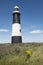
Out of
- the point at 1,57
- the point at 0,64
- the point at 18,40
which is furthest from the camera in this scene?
the point at 18,40

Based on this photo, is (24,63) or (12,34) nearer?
(24,63)

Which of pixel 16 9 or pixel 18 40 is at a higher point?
pixel 16 9

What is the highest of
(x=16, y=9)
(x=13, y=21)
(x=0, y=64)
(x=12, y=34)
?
(x=16, y=9)

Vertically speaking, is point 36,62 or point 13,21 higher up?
point 13,21

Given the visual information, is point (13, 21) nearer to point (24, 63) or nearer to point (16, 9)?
point (16, 9)

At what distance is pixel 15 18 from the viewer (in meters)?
20.8

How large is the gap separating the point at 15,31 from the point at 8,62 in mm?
12224

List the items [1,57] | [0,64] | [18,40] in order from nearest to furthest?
[0,64] < [1,57] < [18,40]

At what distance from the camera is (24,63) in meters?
8.45

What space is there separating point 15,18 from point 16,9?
1418mm

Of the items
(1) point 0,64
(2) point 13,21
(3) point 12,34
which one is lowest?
(1) point 0,64

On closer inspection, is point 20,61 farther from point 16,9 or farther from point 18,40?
point 16,9

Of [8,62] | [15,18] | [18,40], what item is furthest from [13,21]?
[8,62]

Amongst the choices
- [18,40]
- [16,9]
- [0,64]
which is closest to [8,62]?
[0,64]
